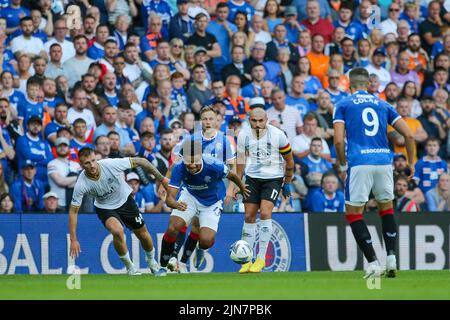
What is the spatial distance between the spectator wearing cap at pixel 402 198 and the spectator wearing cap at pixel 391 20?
5.05m

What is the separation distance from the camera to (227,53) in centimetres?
2275

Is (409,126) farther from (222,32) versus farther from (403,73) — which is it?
(222,32)

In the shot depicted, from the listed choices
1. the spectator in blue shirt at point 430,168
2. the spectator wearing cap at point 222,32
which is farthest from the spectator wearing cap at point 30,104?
the spectator in blue shirt at point 430,168

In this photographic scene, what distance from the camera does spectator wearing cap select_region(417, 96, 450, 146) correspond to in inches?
891

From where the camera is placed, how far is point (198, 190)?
15.7 meters

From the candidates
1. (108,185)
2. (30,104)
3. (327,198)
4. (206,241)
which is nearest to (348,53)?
(327,198)

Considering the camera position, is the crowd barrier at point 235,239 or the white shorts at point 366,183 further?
the crowd barrier at point 235,239

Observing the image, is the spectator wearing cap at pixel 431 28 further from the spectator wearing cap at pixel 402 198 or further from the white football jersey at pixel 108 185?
the white football jersey at pixel 108 185

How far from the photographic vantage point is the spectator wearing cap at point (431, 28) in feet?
81.6

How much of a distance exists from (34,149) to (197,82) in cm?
379

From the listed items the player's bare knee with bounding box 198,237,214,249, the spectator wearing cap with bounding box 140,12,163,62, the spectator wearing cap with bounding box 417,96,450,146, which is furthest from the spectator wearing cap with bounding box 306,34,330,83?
the player's bare knee with bounding box 198,237,214,249

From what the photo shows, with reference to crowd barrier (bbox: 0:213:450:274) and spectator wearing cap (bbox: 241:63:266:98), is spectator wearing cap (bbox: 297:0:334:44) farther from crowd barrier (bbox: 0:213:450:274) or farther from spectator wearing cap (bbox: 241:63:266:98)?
crowd barrier (bbox: 0:213:450:274)
